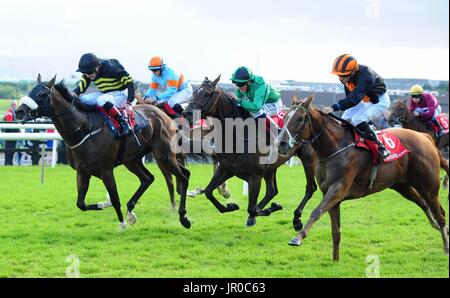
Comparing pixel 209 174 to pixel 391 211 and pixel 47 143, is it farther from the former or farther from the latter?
pixel 391 211

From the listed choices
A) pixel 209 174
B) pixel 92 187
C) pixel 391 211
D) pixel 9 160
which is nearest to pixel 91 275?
pixel 391 211

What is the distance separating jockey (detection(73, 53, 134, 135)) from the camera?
8.06m

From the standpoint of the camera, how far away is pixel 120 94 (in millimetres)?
8414

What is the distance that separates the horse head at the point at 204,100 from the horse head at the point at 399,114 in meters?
6.42

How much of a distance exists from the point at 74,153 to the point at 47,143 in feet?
29.8

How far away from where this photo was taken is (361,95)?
22.0 ft

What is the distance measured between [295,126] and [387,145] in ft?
3.74

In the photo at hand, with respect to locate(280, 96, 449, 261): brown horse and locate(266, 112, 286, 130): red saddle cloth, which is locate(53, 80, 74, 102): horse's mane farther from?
locate(280, 96, 449, 261): brown horse

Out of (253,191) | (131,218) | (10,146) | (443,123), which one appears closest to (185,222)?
(131,218)

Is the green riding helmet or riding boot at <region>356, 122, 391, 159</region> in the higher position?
the green riding helmet

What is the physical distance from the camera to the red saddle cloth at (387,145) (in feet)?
22.1

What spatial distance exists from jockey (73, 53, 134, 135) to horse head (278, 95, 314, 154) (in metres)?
2.51

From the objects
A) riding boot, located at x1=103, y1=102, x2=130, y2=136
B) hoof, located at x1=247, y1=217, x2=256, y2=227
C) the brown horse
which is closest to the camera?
Result: the brown horse

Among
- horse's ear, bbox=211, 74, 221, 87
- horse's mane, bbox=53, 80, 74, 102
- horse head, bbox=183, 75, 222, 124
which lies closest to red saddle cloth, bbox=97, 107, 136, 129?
horse's mane, bbox=53, 80, 74, 102
